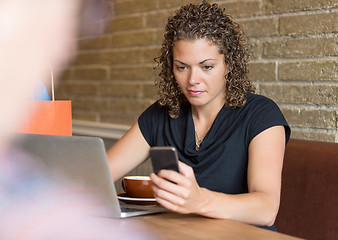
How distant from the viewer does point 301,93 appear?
5.58 ft

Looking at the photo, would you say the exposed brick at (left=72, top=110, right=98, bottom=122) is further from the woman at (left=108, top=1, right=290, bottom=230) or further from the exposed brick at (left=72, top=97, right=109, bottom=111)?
the woman at (left=108, top=1, right=290, bottom=230)

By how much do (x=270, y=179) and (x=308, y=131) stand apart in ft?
1.76

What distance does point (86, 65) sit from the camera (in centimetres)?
290

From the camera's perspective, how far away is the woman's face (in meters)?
1.35

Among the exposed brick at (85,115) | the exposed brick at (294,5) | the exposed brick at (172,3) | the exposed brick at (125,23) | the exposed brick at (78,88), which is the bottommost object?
the exposed brick at (85,115)

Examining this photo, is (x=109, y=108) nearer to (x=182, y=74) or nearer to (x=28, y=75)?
(x=182, y=74)

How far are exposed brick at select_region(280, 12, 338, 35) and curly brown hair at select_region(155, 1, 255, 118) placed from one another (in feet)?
0.94

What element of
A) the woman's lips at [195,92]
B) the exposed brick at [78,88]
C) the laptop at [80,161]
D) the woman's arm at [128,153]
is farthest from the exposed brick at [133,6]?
the laptop at [80,161]

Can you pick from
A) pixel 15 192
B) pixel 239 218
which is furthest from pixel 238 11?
pixel 15 192

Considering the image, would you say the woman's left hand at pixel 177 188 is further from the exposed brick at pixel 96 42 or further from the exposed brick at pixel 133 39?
the exposed brick at pixel 96 42

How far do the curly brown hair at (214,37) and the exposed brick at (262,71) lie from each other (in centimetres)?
27

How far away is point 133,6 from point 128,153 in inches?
46.0

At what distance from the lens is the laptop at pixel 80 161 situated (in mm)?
867

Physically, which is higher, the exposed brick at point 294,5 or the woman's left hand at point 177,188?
the exposed brick at point 294,5
